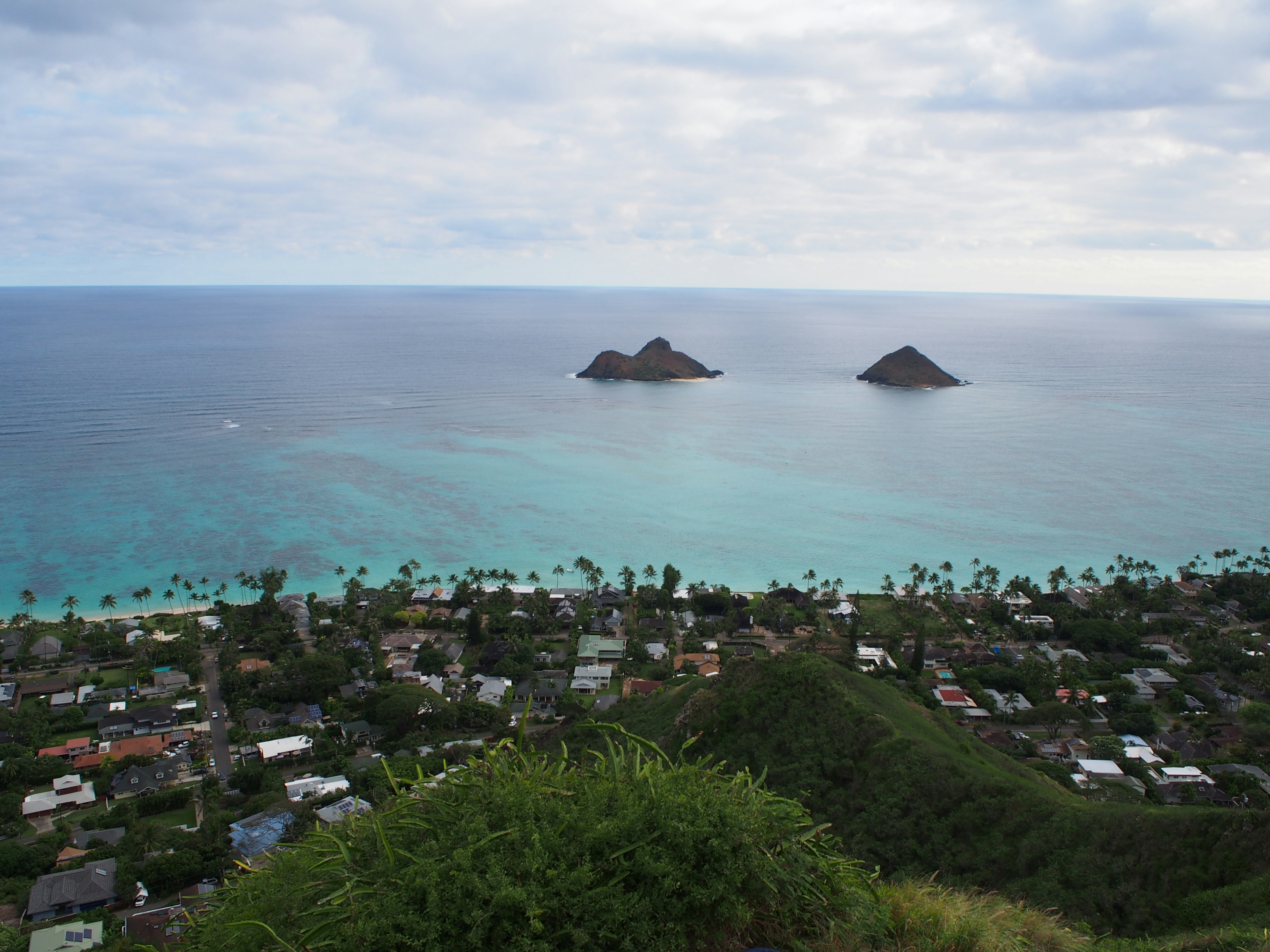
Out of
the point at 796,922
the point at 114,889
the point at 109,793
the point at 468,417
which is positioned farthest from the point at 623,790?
the point at 468,417

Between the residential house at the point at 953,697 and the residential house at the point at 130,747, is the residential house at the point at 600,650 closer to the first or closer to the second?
the residential house at the point at 953,697

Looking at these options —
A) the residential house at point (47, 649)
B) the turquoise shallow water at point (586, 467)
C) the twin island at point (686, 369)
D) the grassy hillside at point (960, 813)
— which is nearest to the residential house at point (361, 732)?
the grassy hillside at point (960, 813)

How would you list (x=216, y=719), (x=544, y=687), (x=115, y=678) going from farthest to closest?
(x=115, y=678) < (x=544, y=687) < (x=216, y=719)

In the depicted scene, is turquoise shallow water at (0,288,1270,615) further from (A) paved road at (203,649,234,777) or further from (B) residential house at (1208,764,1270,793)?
(B) residential house at (1208,764,1270,793)

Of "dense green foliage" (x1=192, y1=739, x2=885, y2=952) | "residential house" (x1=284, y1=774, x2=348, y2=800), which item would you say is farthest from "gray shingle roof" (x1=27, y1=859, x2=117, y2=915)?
"dense green foliage" (x1=192, y1=739, x2=885, y2=952)

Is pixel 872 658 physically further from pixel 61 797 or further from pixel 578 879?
pixel 578 879

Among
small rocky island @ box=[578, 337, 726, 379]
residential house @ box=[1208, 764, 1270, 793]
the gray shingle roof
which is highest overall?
small rocky island @ box=[578, 337, 726, 379]

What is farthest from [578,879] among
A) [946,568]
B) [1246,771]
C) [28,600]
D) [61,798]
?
[28,600]
